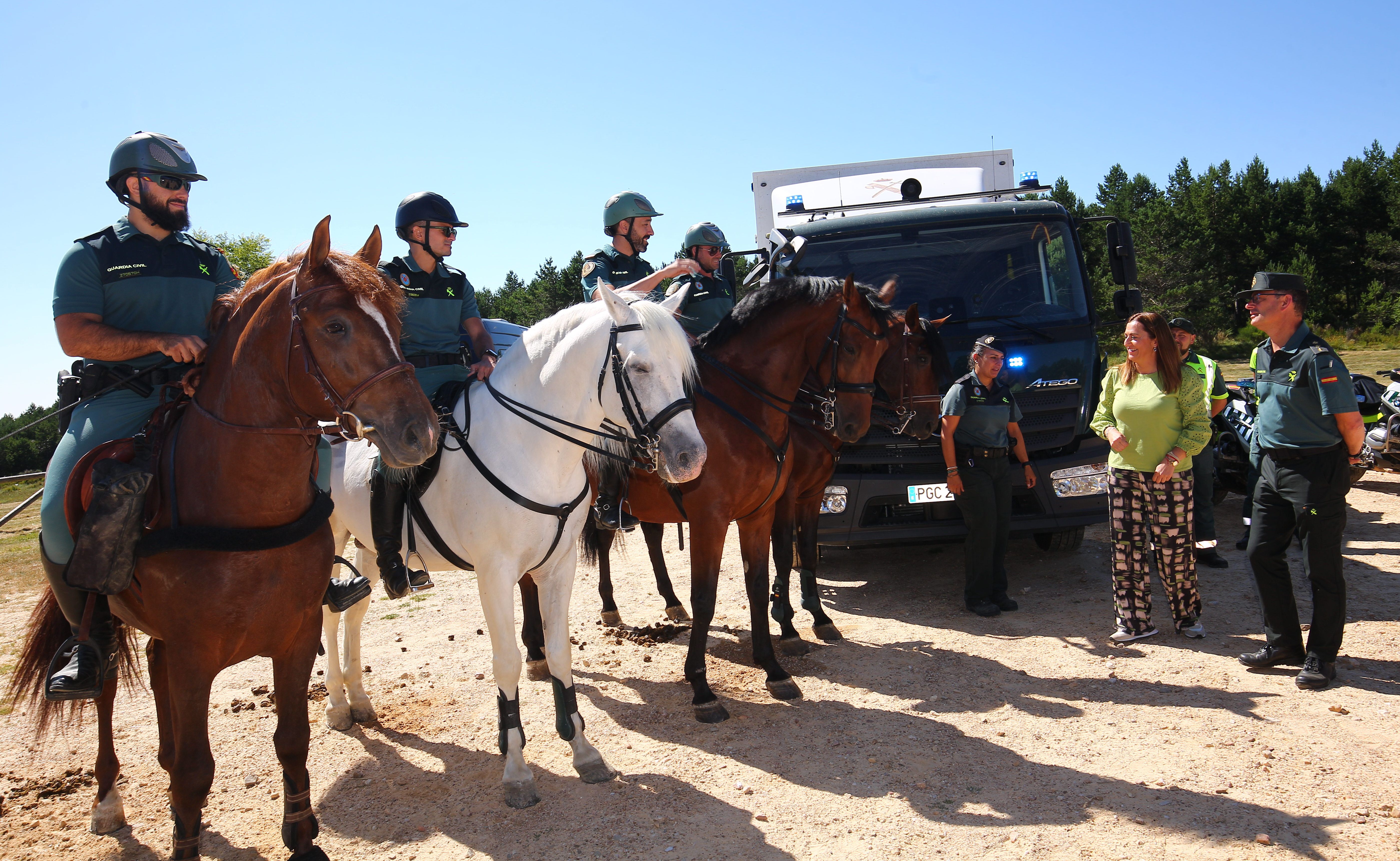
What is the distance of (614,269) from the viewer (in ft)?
21.1

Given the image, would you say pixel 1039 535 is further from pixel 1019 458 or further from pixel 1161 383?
pixel 1161 383

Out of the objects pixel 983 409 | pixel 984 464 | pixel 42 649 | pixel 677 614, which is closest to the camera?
pixel 42 649

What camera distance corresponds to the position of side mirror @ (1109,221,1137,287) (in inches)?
290

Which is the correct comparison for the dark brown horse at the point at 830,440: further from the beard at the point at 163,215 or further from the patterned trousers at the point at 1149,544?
the beard at the point at 163,215

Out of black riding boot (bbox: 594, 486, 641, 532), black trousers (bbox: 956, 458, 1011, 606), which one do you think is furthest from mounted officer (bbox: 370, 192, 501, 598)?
black trousers (bbox: 956, 458, 1011, 606)

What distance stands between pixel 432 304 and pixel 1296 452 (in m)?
4.86

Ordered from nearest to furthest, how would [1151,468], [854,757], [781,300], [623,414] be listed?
[623,414] < [854,757] < [781,300] < [1151,468]

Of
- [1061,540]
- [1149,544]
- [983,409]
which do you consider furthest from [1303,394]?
[1061,540]

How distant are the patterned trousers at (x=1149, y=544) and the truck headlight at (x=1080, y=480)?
2.96 ft

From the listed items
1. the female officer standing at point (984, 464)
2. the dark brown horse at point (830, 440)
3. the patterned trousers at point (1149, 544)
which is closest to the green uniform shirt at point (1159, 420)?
the patterned trousers at point (1149, 544)

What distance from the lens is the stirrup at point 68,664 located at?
3.17 meters

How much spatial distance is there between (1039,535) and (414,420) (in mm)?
7014

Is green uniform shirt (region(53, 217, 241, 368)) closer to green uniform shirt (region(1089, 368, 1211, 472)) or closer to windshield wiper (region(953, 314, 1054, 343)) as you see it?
green uniform shirt (region(1089, 368, 1211, 472))

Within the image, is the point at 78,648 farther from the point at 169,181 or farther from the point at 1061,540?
the point at 1061,540
